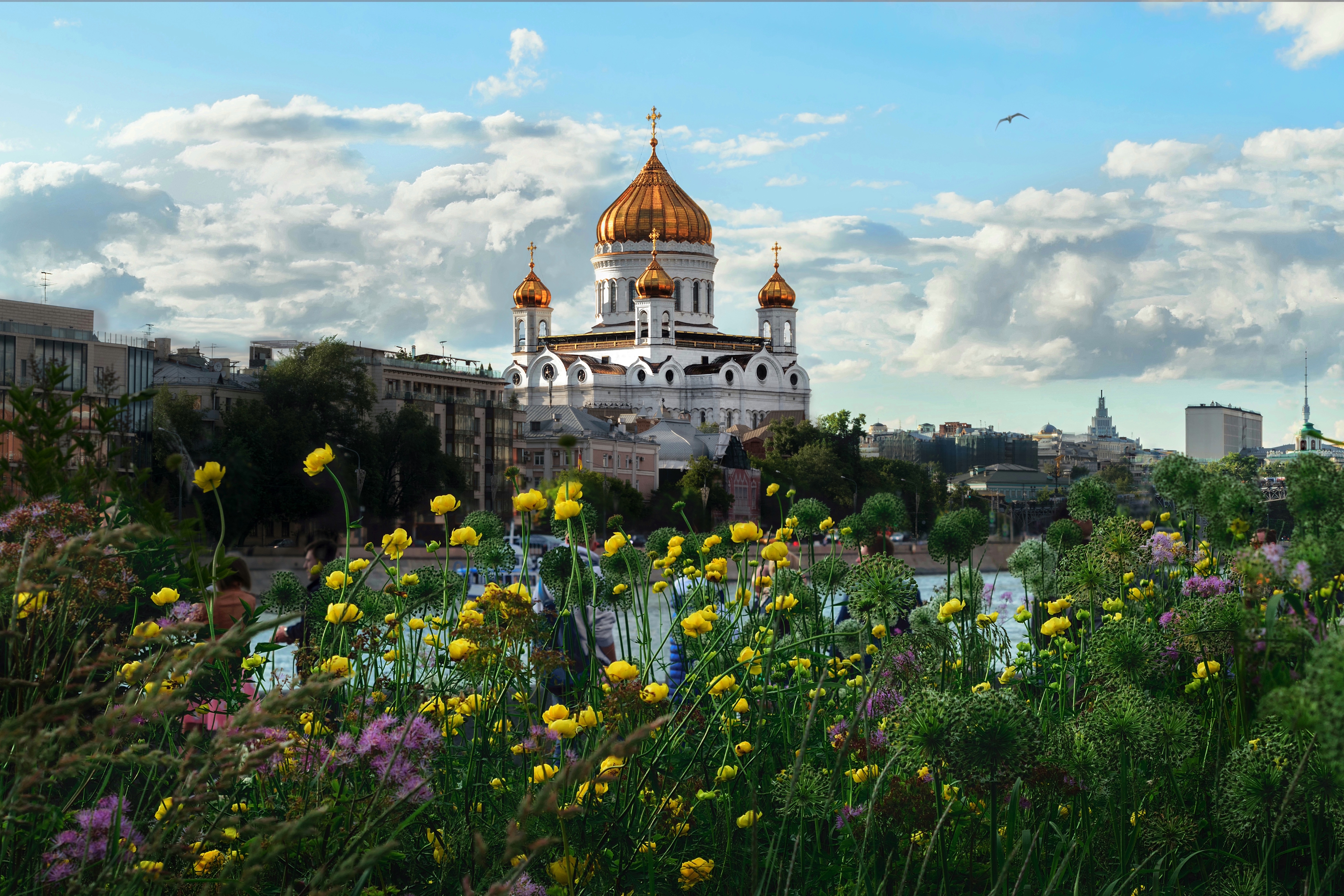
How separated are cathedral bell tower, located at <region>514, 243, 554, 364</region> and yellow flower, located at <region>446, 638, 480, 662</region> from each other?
79678mm

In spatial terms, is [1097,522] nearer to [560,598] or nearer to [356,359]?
[560,598]

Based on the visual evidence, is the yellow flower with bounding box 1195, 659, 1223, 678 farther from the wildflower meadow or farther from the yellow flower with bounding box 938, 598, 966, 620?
the yellow flower with bounding box 938, 598, 966, 620

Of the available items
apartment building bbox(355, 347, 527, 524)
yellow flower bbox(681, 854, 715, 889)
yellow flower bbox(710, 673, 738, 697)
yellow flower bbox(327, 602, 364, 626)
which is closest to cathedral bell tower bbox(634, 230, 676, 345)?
apartment building bbox(355, 347, 527, 524)

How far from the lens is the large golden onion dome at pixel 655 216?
259 ft

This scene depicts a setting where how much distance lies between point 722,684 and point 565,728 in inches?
18.3

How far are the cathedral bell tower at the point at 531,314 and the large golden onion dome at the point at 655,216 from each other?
4.79 metres

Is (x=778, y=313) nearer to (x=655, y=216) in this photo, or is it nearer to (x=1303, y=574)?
(x=655, y=216)

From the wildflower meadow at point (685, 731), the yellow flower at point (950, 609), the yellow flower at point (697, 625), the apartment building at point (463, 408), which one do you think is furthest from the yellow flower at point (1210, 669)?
the apartment building at point (463, 408)

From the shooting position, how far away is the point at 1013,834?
7.13 feet

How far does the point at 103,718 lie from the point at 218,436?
35244 mm

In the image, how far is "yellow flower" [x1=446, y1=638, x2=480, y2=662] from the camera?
95.0 inches

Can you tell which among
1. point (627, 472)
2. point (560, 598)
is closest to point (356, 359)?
point (627, 472)

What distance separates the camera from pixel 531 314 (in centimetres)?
8244

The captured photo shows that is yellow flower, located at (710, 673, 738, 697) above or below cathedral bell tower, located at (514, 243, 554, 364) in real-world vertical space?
below
